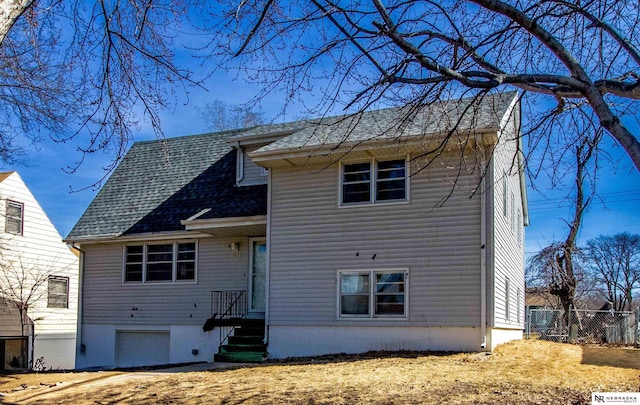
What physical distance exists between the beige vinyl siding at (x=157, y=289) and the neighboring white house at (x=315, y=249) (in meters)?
0.04

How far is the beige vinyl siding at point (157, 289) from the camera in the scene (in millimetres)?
17281

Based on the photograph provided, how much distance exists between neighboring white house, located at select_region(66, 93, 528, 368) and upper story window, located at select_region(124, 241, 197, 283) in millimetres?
37

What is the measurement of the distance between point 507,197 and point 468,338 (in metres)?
5.03

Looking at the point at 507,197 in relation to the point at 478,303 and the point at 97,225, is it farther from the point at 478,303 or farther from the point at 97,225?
the point at 97,225

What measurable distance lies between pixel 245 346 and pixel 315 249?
2870mm

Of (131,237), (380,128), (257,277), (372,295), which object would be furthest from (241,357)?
(380,128)

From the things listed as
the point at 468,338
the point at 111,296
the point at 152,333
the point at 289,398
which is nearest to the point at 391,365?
the point at 468,338

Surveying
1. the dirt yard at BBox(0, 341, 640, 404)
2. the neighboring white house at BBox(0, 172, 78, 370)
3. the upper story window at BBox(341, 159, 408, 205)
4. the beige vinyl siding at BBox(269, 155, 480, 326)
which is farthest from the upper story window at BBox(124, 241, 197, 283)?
the upper story window at BBox(341, 159, 408, 205)

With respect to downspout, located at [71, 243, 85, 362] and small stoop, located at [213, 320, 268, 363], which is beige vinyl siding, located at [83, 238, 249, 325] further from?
small stoop, located at [213, 320, 268, 363]

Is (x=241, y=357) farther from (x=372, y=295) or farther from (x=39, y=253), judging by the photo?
(x=39, y=253)

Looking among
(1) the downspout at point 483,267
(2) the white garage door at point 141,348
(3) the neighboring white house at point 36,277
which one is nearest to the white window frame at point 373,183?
(1) the downspout at point 483,267

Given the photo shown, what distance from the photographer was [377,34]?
24.8ft

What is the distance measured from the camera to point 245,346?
1523cm

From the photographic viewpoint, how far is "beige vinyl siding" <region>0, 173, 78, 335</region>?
21281 millimetres
